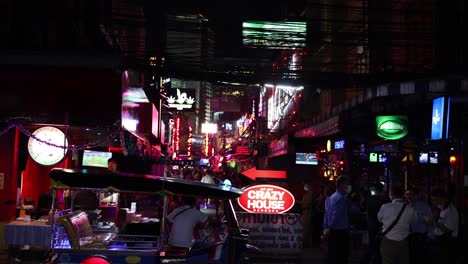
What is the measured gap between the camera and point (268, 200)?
43.9 ft

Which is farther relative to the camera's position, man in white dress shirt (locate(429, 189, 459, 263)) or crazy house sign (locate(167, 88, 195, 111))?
crazy house sign (locate(167, 88, 195, 111))

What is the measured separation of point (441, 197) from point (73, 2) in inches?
490

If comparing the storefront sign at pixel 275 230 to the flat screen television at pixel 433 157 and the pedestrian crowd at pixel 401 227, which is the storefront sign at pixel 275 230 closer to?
the pedestrian crowd at pixel 401 227

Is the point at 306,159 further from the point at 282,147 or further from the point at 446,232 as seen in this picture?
the point at 446,232

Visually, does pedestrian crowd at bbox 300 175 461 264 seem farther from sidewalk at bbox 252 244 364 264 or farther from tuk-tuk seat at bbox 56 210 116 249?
tuk-tuk seat at bbox 56 210 116 249

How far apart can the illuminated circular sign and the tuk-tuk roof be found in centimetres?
597

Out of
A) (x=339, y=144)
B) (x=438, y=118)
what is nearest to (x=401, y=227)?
(x=438, y=118)

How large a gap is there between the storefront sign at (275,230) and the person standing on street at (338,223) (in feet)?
3.39

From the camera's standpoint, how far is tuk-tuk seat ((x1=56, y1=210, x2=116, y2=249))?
772 centimetres

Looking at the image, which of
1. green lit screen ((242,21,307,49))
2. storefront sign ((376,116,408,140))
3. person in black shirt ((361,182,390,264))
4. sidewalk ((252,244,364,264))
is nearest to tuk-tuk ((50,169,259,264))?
sidewalk ((252,244,364,264))

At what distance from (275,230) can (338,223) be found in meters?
1.58

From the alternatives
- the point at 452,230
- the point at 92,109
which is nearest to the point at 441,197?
the point at 452,230

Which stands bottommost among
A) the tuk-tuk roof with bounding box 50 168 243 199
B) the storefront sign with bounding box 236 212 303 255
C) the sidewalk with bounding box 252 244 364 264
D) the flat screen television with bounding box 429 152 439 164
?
the sidewalk with bounding box 252 244 364 264

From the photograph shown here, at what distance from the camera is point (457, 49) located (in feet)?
58.1
